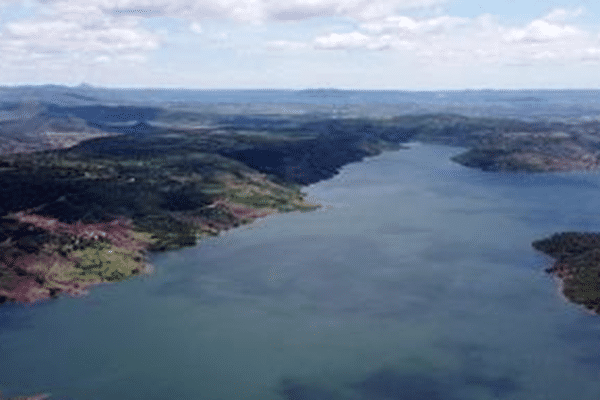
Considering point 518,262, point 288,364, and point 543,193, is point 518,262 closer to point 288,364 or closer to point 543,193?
point 288,364

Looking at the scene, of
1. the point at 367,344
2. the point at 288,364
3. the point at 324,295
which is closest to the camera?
the point at 288,364

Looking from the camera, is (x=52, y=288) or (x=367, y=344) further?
(x=52, y=288)

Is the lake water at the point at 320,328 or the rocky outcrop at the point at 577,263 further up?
the rocky outcrop at the point at 577,263

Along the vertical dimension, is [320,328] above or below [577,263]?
below

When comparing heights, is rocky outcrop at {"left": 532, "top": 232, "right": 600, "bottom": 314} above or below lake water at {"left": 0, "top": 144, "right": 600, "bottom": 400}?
above

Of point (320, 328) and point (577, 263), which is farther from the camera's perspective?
point (577, 263)

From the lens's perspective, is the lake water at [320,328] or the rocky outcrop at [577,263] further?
the rocky outcrop at [577,263]

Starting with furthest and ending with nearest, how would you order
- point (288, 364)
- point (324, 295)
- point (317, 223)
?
point (317, 223) < point (324, 295) < point (288, 364)

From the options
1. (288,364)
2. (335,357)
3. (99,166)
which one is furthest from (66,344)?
(99,166)
